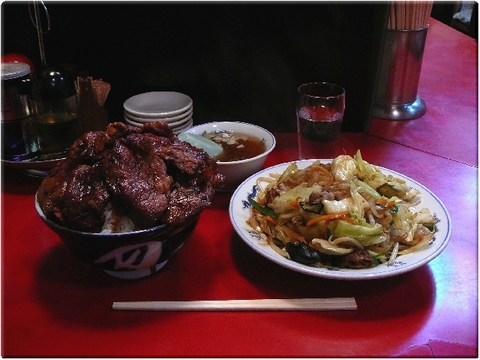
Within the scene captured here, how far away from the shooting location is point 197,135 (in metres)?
1.63

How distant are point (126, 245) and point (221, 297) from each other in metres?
0.28

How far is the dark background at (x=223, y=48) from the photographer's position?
72.4 inches

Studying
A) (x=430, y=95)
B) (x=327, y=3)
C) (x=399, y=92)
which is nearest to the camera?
(x=327, y=3)

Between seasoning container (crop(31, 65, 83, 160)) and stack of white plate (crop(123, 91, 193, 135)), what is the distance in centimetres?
23

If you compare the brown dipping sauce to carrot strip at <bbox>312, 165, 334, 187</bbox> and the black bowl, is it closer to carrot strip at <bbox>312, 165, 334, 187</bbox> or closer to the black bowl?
carrot strip at <bbox>312, 165, 334, 187</bbox>

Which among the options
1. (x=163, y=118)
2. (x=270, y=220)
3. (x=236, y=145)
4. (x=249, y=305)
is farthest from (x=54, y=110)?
(x=249, y=305)

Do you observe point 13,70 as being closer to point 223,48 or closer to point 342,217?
point 223,48

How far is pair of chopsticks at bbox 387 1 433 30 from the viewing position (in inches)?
80.4

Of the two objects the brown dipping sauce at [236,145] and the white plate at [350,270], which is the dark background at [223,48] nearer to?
the brown dipping sauce at [236,145]

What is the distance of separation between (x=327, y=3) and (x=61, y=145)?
1.18 meters

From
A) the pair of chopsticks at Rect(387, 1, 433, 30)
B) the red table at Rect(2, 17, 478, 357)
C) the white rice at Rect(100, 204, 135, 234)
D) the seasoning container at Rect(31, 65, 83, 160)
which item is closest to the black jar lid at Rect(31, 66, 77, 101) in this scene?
the seasoning container at Rect(31, 65, 83, 160)

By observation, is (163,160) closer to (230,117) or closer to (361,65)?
(230,117)

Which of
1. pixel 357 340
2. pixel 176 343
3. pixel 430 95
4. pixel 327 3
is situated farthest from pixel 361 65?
pixel 176 343

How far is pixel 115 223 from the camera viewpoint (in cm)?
100
